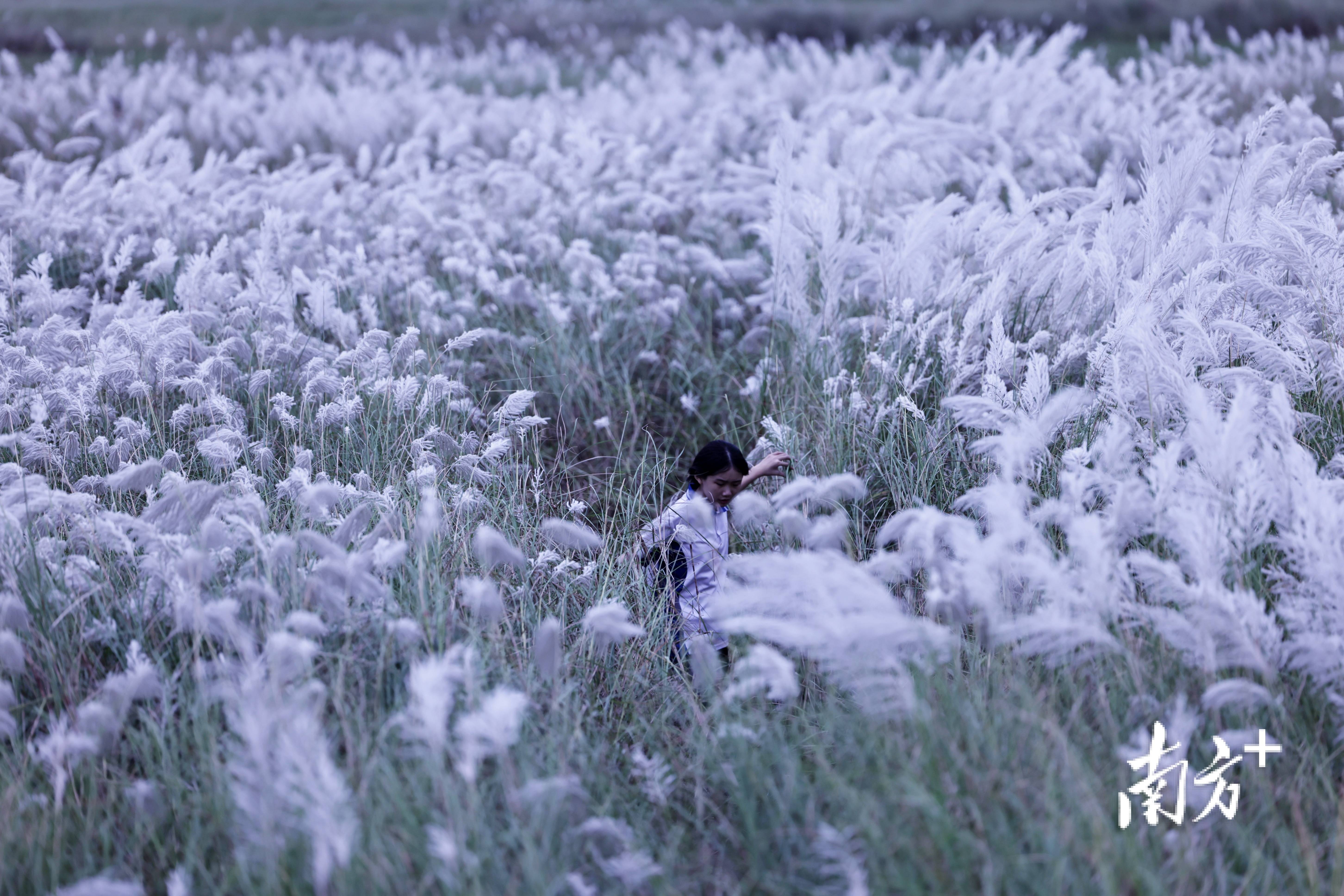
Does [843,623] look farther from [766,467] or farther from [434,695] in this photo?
[766,467]

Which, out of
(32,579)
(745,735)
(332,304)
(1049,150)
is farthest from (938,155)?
(32,579)

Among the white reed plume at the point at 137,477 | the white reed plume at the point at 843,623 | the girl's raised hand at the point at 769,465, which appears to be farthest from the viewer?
the girl's raised hand at the point at 769,465

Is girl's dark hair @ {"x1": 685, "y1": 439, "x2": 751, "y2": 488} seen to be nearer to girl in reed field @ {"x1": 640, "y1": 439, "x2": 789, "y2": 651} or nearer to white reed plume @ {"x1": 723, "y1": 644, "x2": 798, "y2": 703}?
girl in reed field @ {"x1": 640, "y1": 439, "x2": 789, "y2": 651}

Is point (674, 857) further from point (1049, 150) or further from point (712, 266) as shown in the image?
point (1049, 150)

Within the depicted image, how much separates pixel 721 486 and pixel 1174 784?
1.52 meters

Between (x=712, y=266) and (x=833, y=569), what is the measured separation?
3013mm

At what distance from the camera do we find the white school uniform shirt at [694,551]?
3090mm

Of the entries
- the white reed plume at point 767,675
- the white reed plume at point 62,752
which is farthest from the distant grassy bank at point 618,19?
the white reed plume at point 767,675

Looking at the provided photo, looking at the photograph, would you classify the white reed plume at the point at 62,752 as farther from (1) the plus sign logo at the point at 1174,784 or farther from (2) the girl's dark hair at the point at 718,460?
(1) the plus sign logo at the point at 1174,784

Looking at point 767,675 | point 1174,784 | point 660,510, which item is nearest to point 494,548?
point 767,675

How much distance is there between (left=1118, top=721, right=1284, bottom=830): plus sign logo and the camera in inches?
77.0

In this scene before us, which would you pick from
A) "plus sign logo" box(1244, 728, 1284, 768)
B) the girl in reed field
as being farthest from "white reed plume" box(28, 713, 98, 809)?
"plus sign logo" box(1244, 728, 1284, 768)

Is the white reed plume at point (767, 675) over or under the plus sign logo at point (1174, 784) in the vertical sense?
over

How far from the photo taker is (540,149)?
624cm
